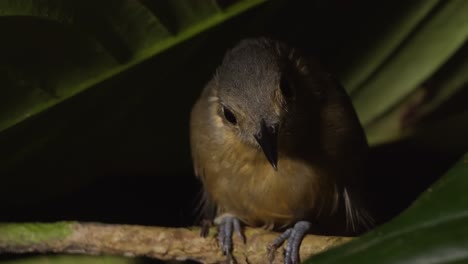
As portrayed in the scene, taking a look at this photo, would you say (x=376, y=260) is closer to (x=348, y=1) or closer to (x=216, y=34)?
(x=216, y=34)

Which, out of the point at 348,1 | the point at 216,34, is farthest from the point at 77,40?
the point at 348,1

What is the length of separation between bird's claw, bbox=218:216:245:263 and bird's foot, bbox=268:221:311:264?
0.09 m

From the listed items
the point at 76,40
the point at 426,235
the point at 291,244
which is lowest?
the point at 426,235

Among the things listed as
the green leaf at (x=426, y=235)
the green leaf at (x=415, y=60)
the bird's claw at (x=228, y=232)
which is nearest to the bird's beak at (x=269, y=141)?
the bird's claw at (x=228, y=232)

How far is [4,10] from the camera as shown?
159 cm

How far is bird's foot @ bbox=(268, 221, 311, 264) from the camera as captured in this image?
175cm

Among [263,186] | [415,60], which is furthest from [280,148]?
[415,60]

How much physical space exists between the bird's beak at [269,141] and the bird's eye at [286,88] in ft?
0.47

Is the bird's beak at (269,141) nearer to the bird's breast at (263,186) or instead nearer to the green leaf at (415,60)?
the bird's breast at (263,186)

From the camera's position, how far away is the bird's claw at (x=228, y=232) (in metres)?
1.78

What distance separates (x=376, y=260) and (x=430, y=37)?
56.2 inches

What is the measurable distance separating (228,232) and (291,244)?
18cm

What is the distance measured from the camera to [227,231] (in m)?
1.90

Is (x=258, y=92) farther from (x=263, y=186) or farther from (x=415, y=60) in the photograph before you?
(x=415, y=60)
